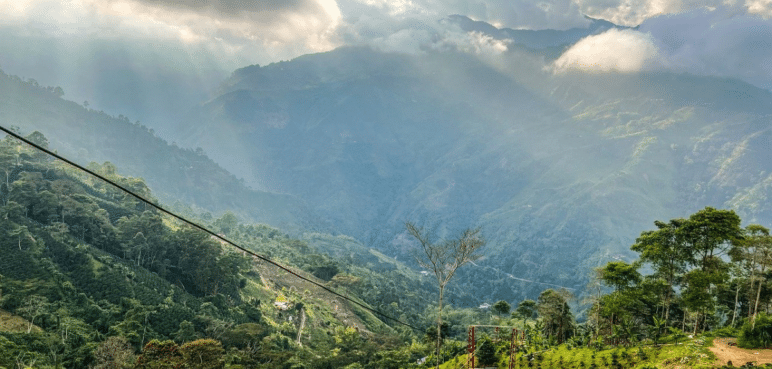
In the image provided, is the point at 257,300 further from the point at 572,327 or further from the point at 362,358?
the point at 572,327

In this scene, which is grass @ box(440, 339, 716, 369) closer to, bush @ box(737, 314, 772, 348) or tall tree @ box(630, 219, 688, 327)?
bush @ box(737, 314, 772, 348)

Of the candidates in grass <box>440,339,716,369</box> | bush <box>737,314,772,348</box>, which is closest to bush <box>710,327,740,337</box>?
grass <box>440,339,716,369</box>

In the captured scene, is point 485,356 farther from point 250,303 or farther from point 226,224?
point 226,224

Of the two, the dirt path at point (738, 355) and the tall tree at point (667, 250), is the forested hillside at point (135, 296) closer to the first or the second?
the tall tree at point (667, 250)

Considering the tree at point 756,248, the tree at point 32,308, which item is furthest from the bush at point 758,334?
the tree at point 32,308

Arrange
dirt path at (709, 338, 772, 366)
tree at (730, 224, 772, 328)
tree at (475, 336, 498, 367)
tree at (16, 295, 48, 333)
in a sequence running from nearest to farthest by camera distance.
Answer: dirt path at (709, 338, 772, 366) → tree at (730, 224, 772, 328) → tree at (475, 336, 498, 367) → tree at (16, 295, 48, 333)

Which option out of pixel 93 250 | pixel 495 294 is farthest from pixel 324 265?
pixel 495 294

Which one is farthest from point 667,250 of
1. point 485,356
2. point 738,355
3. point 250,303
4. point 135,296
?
point 250,303
